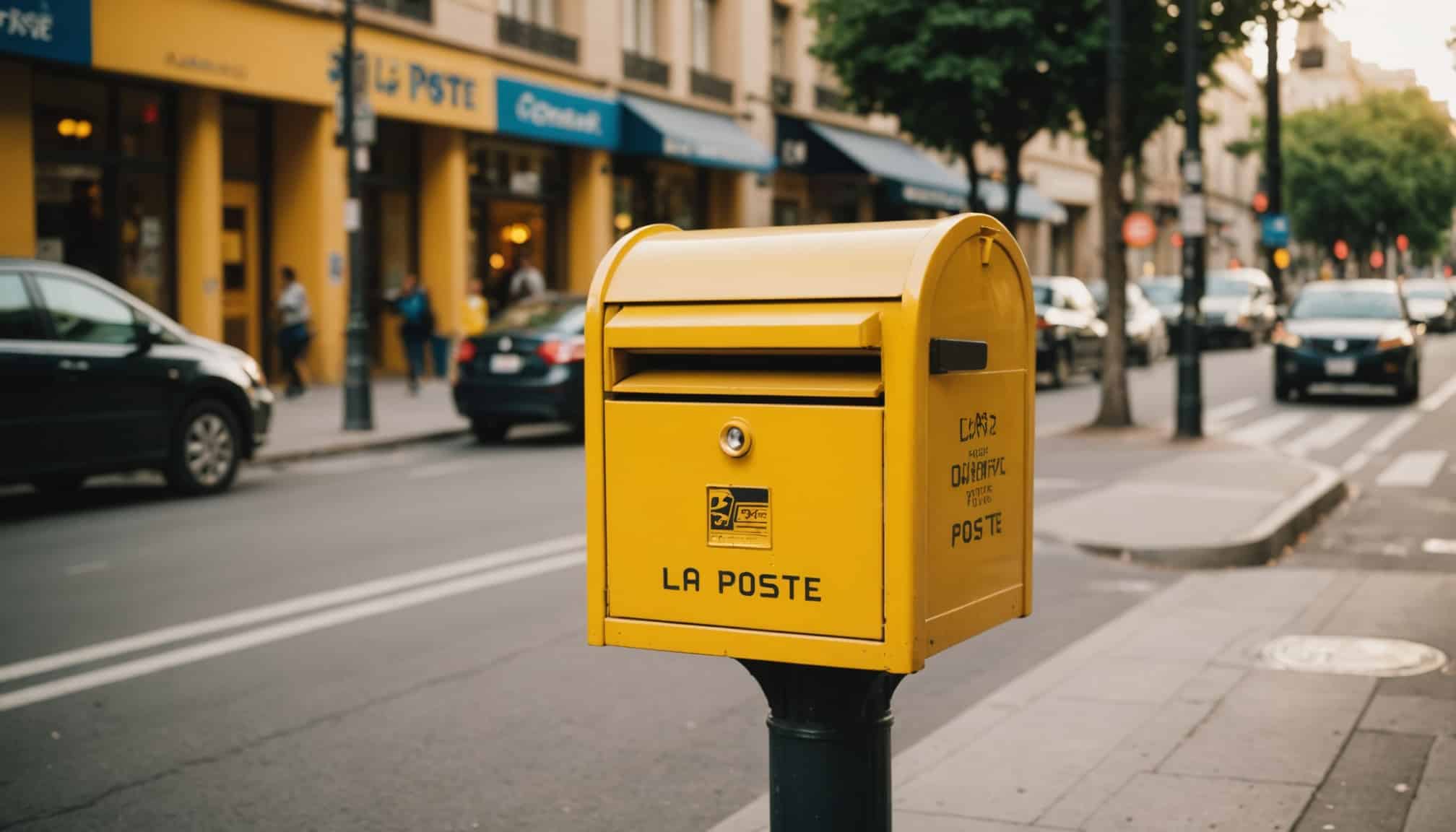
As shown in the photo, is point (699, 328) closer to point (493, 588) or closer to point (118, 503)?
point (493, 588)

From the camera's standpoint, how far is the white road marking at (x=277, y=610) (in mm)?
7035

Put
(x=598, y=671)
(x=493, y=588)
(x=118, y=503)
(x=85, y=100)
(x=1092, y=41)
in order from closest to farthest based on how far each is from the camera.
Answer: (x=598, y=671)
(x=493, y=588)
(x=118, y=503)
(x=85, y=100)
(x=1092, y=41)

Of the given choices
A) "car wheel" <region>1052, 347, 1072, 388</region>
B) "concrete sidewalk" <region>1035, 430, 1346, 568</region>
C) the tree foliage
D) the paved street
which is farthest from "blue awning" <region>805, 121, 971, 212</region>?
the tree foliage

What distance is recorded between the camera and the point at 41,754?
562 cm

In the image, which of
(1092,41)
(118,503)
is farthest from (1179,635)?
(1092,41)

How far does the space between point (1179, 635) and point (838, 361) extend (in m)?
4.68

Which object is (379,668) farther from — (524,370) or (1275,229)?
(1275,229)

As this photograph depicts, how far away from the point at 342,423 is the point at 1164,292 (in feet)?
78.9

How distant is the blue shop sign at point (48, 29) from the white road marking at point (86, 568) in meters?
10.0

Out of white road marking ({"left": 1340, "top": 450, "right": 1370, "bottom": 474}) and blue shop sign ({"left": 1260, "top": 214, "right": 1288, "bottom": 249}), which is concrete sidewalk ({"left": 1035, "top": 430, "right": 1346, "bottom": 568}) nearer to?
white road marking ({"left": 1340, "top": 450, "right": 1370, "bottom": 474})

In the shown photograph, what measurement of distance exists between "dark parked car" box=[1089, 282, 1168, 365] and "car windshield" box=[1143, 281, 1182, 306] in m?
2.98

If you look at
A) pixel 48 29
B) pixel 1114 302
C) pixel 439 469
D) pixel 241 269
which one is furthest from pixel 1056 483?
pixel 241 269

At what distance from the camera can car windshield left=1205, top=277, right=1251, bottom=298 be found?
3938 centimetres

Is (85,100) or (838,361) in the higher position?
(85,100)
